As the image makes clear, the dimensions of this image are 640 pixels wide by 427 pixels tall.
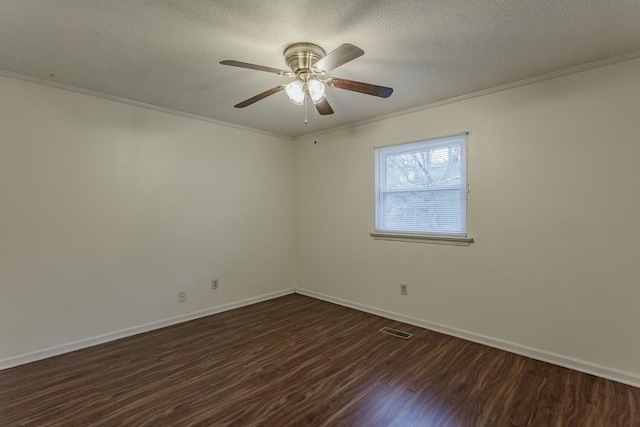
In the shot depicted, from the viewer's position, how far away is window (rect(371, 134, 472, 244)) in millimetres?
3242

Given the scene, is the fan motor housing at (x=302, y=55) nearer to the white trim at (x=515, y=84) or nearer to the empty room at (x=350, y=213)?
the empty room at (x=350, y=213)

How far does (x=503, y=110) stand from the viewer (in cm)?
291

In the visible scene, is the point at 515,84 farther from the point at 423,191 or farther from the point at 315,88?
the point at 315,88

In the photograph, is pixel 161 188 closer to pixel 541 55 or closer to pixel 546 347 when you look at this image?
pixel 541 55

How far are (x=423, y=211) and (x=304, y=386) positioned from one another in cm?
219

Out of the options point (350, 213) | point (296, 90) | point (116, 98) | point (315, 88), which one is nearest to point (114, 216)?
point (116, 98)

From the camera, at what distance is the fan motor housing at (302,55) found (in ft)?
7.11

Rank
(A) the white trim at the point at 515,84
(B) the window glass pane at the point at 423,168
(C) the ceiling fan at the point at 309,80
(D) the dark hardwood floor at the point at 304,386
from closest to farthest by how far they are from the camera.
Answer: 1. (D) the dark hardwood floor at the point at 304,386
2. (C) the ceiling fan at the point at 309,80
3. (A) the white trim at the point at 515,84
4. (B) the window glass pane at the point at 423,168

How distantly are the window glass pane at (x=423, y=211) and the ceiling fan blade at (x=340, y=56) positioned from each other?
199 cm

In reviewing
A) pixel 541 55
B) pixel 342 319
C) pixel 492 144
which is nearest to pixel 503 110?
pixel 492 144

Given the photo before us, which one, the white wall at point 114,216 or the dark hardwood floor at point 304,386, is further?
the white wall at point 114,216

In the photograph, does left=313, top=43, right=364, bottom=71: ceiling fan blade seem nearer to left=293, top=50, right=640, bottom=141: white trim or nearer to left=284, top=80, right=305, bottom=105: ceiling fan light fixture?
left=284, top=80, right=305, bottom=105: ceiling fan light fixture

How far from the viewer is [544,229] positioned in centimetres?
270

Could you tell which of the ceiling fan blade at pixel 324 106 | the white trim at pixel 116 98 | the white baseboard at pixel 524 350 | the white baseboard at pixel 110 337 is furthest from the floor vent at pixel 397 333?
the white trim at pixel 116 98
